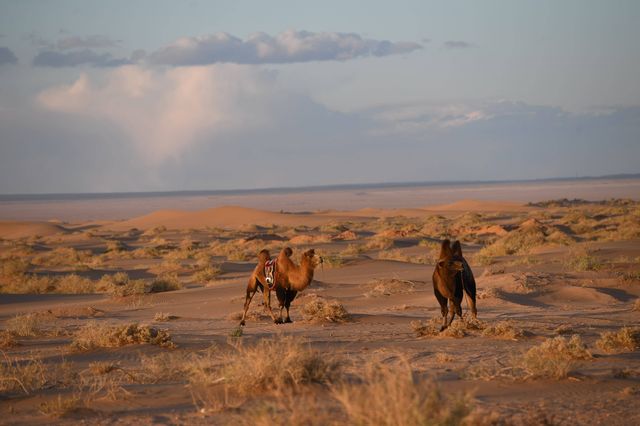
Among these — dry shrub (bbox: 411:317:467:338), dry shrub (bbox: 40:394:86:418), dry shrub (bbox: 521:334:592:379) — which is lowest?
dry shrub (bbox: 411:317:467:338)

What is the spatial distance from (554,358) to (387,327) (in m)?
5.10

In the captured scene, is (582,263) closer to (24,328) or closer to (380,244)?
(24,328)

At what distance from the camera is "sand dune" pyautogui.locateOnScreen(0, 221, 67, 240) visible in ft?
220

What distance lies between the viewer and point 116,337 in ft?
38.9

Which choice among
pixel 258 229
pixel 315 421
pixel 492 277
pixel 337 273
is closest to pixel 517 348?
pixel 315 421

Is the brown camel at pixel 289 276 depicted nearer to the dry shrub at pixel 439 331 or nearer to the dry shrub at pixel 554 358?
the dry shrub at pixel 439 331

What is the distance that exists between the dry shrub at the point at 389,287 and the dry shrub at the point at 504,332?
806 cm

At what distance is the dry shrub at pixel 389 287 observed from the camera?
20688mm

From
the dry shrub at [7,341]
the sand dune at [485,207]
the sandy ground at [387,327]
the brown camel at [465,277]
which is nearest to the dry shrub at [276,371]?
the sandy ground at [387,327]

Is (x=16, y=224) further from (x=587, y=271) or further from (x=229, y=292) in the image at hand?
(x=587, y=271)

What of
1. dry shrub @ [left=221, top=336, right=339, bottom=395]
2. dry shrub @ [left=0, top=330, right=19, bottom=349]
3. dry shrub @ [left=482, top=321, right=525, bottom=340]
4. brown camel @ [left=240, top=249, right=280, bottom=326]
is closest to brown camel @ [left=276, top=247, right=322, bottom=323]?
brown camel @ [left=240, top=249, right=280, bottom=326]

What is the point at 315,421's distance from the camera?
6070 millimetres

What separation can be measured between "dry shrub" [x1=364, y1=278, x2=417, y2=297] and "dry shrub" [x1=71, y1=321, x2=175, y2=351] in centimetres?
912

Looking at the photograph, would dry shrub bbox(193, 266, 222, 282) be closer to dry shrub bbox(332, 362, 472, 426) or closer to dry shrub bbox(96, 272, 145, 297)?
dry shrub bbox(96, 272, 145, 297)
